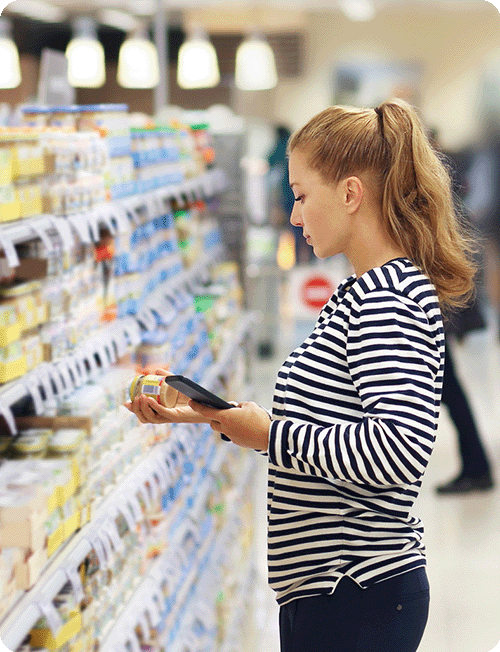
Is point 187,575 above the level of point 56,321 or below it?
below

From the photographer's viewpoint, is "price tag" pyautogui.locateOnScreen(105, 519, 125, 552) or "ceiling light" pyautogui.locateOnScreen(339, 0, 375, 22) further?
"ceiling light" pyautogui.locateOnScreen(339, 0, 375, 22)

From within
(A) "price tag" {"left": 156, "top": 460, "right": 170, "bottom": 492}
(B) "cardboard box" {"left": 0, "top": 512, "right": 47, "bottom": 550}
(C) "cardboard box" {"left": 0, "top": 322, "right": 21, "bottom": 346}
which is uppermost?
(C) "cardboard box" {"left": 0, "top": 322, "right": 21, "bottom": 346}

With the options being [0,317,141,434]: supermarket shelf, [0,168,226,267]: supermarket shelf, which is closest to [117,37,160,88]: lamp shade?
[0,168,226,267]: supermarket shelf

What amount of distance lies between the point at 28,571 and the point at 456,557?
340 centimetres

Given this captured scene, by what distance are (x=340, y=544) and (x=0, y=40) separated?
18.4ft

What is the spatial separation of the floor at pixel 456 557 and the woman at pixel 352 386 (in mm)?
2111

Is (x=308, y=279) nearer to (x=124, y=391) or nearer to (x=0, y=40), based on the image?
(x=0, y=40)

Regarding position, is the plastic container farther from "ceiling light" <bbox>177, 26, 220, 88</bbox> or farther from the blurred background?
"ceiling light" <bbox>177, 26, 220, 88</bbox>

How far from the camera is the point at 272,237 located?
9625 millimetres

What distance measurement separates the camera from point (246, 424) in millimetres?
1631

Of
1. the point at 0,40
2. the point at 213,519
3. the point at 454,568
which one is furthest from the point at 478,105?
the point at 213,519

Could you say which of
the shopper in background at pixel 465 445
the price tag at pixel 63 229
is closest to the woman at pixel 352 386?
the price tag at pixel 63 229

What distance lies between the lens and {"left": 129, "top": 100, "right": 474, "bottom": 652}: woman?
1.54 metres

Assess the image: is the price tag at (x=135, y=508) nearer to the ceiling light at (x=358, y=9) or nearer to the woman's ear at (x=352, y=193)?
the woman's ear at (x=352, y=193)
